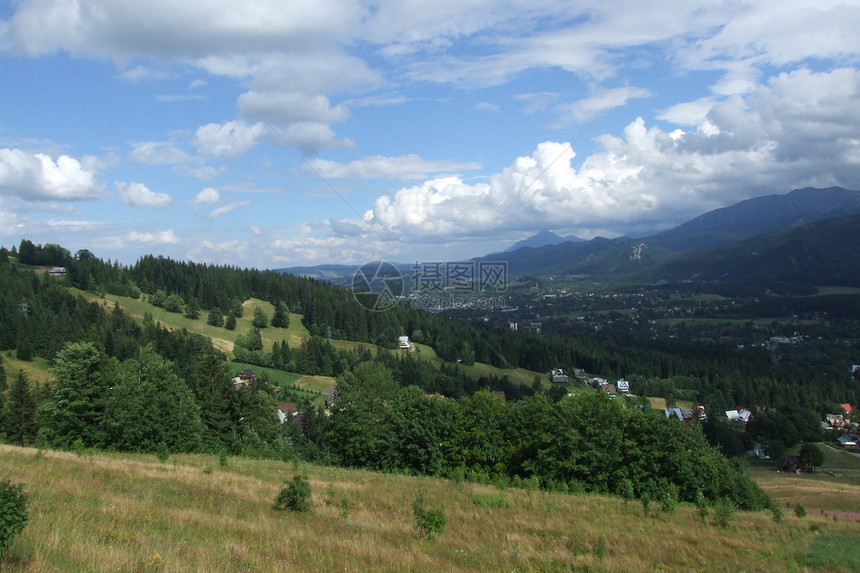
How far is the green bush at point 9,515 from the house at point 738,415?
3989 inches

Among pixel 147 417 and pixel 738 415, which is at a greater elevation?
pixel 147 417

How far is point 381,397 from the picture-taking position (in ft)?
151

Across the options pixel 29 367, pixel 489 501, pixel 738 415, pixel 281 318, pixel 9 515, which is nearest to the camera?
pixel 9 515

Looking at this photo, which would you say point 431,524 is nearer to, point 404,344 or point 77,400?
point 77,400

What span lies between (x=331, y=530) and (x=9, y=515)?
668 centimetres

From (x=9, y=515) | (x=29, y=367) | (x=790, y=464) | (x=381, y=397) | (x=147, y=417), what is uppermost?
(x=9, y=515)

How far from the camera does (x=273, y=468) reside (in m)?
23.8

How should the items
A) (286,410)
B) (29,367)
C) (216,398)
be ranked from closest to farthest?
(216,398), (286,410), (29,367)

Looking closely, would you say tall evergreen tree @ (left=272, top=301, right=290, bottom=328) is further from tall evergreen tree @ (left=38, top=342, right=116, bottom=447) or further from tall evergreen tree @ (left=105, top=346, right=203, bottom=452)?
tall evergreen tree @ (left=38, top=342, right=116, bottom=447)

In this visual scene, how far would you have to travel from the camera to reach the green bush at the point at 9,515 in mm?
6316

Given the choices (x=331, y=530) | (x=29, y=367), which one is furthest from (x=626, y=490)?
(x=29, y=367)

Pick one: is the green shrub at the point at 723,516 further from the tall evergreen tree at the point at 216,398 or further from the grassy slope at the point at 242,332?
the grassy slope at the point at 242,332

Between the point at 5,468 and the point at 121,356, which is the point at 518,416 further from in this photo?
the point at 121,356

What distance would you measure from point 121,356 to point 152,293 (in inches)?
2227
